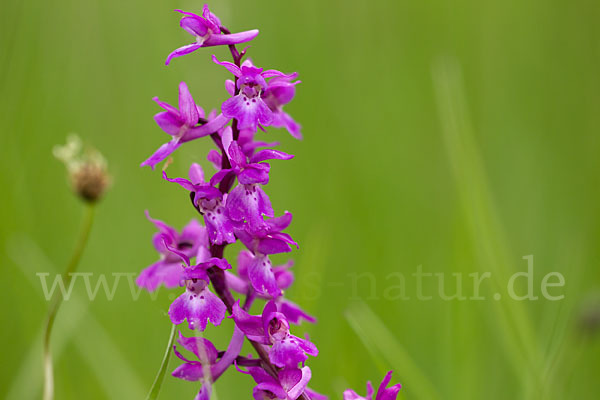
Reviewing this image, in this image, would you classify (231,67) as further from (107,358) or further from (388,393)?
(107,358)

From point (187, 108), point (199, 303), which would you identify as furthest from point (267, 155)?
point (199, 303)

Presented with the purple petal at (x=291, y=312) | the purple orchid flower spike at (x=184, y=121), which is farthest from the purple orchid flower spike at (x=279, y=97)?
the purple petal at (x=291, y=312)

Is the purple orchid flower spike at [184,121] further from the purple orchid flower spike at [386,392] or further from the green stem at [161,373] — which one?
the purple orchid flower spike at [386,392]

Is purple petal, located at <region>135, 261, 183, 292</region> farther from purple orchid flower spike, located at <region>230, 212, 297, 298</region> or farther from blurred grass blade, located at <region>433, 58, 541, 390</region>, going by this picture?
blurred grass blade, located at <region>433, 58, 541, 390</region>

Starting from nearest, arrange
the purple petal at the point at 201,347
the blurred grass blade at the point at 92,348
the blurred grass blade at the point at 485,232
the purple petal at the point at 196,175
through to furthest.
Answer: the purple petal at the point at 201,347, the purple petal at the point at 196,175, the blurred grass blade at the point at 485,232, the blurred grass blade at the point at 92,348

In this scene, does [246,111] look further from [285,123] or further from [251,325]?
[251,325]

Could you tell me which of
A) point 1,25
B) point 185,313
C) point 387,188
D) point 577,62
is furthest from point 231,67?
point 577,62
